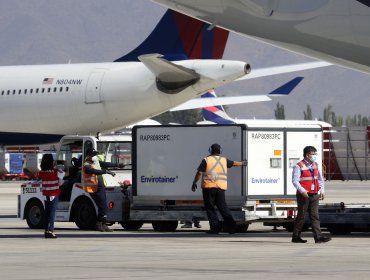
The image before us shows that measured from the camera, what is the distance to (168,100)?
50.1 m

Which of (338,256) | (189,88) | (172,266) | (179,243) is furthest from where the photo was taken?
(189,88)

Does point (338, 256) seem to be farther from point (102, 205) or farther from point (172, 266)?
point (102, 205)

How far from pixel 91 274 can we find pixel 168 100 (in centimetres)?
3096

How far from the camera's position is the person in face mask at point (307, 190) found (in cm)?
2597

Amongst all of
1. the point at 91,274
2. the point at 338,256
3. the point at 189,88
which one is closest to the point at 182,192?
the point at 338,256

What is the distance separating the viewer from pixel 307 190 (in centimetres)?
2617

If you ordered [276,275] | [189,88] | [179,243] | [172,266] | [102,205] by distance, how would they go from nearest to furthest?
[276,275] → [172,266] → [179,243] → [102,205] → [189,88]

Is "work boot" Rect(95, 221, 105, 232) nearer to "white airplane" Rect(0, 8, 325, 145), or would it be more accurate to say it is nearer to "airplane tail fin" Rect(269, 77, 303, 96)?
"white airplane" Rect(0, 8, 325, 145)

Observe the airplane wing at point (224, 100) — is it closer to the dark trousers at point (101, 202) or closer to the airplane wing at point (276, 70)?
the airplane wing at point (276, 70)

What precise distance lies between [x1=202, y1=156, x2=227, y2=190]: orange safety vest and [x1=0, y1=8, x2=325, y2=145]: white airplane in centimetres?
1828

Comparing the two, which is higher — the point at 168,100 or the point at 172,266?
the point at 168,100

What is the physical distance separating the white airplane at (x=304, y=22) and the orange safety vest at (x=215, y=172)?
274cm

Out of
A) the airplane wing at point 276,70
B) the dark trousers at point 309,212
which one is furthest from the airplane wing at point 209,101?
the dark trousers at point 309,212

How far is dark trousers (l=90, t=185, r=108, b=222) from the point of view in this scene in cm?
3000
